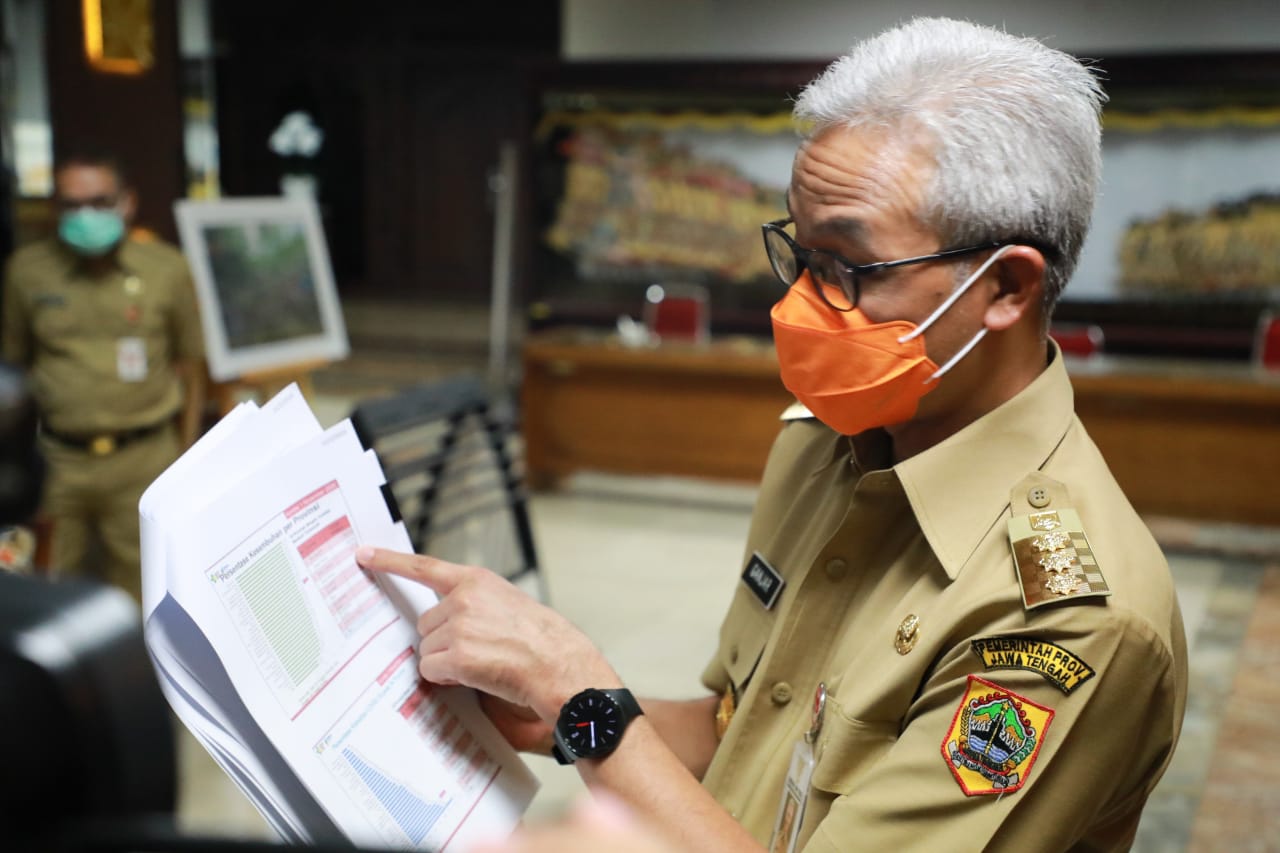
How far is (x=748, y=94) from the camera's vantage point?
7.33 meters

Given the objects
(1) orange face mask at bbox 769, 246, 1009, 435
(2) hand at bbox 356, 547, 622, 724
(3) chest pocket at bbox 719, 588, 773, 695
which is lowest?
(3) chest pocket at bbox 719, 588, 773, 695

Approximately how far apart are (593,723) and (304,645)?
9.6 inches

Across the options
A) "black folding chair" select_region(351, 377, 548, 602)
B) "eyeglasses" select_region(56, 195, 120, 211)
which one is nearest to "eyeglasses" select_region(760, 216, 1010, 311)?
"black folding chair" select_region(351, 377, 548, 602)

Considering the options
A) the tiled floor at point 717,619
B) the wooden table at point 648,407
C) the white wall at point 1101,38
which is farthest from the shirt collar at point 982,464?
the white wall at point 1101,38

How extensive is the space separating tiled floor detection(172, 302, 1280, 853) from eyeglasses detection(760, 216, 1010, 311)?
3.87ft

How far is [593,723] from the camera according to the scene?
37.5 inches

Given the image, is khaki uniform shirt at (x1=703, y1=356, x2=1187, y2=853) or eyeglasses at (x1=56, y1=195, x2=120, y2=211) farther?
eyeglasses at (x1=56, y1=195, x2=120, y2=211)

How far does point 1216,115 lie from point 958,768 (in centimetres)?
688

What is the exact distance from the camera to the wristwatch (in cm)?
95

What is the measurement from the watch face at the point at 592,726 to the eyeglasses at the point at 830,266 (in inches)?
17.1

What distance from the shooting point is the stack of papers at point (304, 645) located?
803 millimetres

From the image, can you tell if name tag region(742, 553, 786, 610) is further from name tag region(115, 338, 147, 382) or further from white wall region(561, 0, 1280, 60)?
white wall region(561, 0, 1280, 60)

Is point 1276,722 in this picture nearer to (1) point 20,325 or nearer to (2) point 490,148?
(1) point 20,325

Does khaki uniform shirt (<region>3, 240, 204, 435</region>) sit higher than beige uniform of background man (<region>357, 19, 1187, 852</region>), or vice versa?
beige uniform of background man (<region>357, 19, 1187, 852</region>)
